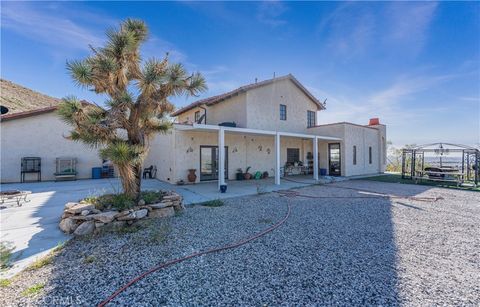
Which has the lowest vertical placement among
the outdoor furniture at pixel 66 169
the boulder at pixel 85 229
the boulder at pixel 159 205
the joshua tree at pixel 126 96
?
the boulder at pixel 85 229

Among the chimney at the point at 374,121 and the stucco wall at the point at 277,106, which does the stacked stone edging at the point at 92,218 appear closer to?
the stucco wall at the point at 277,106

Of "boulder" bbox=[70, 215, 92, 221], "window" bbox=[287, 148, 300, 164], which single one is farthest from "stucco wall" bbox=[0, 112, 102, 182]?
"window" bbox=[287, 148, 300, 164]

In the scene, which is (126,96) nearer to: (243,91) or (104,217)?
(104,217)

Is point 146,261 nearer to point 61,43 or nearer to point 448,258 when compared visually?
point 448,258

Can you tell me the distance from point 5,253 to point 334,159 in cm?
1724

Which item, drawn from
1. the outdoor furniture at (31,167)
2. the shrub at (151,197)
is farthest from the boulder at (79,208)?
the outdoor furniture at (31,167)

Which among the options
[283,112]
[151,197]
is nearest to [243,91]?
[283,112]

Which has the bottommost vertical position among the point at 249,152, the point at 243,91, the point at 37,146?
the point at 249,152

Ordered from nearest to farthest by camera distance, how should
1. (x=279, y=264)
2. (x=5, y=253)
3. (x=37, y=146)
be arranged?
(x=279, y=264), (x=5, y=253), (x=37, y=146)

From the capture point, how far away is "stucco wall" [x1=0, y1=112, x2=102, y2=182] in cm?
1192

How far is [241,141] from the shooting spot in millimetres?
14305

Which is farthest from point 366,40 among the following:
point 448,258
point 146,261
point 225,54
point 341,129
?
point 146,261

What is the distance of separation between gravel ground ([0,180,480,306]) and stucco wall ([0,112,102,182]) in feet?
32.1

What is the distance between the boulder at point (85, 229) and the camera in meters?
4.72
